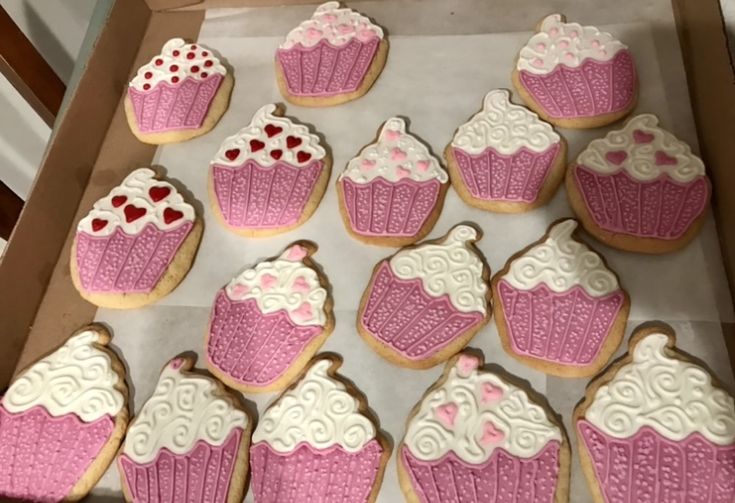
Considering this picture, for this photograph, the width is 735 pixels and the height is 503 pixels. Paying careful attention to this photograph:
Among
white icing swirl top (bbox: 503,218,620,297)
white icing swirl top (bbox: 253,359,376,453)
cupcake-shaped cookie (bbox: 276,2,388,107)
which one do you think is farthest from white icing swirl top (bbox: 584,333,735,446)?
cupcake-shaped cookie (bbox: 276,2,388,107)

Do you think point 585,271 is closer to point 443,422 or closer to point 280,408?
point 443,422

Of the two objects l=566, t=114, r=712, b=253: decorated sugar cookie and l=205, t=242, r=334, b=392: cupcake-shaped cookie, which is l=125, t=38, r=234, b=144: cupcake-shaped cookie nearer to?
l=205, t=242, r=334, b=392: cupcake-shaped cookie

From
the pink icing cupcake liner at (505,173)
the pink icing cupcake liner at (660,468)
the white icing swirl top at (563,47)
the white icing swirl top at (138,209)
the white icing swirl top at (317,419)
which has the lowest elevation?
the pink icing cupcake liner at (660,468)

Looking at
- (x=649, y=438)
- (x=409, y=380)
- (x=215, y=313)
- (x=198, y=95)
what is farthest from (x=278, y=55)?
(x=649, y=438)

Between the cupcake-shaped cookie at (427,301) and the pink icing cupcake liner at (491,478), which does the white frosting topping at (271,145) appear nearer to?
the cupcake-shaped cookie at (427,301)

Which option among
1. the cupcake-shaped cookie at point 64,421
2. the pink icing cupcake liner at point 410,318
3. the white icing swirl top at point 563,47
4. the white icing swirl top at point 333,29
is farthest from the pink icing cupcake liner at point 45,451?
the white icing swirl top at point 563,47
